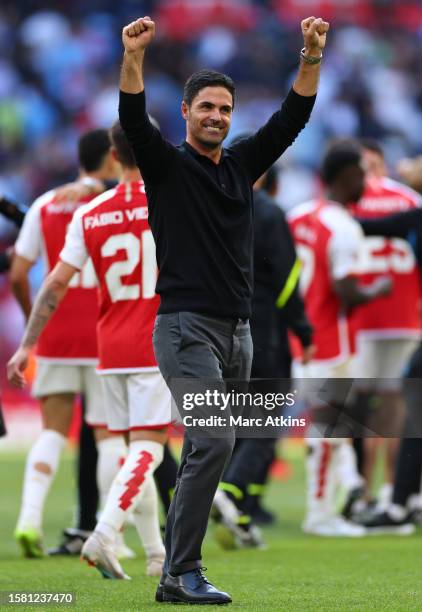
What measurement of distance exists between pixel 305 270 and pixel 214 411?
15.0 ft

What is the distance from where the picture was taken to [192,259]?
17.1 feet

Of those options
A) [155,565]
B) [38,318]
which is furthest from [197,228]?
[155,565]

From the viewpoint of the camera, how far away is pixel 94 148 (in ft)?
26.1

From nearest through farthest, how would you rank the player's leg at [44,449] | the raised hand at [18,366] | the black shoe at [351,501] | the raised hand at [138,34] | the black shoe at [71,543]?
the raised hand at [138,34], the raised hand at [18,366], the player's leg at [44,449], the black shoe at [71,543], the black shoe at [351,501]

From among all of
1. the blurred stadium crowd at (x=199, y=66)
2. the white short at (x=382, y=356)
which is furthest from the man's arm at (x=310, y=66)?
the blurred stadium crowd at (x=199, y=66)

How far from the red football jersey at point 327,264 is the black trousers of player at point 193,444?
13.2 feet

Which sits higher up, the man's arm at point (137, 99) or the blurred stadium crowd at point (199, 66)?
the blurred stadium crowd at point (199, 66)

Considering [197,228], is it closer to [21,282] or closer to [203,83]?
[203,83]

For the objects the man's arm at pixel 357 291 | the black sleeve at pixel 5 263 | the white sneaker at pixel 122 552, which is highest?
the black sleeve at pixel 5 263

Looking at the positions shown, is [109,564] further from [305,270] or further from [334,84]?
[334,84]

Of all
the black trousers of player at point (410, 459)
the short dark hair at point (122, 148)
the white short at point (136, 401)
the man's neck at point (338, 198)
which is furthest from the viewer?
the man's neck at point (338, 198)

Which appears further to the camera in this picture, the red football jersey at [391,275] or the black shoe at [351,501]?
the red football jersey at [391,275]

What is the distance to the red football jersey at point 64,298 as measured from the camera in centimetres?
782

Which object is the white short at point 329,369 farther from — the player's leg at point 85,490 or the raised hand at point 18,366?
the raised hand at point 18,366
